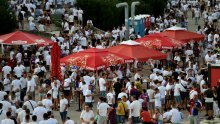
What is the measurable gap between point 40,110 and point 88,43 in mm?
18436

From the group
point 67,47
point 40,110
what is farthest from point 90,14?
point 40,110

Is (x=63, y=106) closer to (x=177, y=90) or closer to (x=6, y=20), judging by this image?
(x=177, y=90)

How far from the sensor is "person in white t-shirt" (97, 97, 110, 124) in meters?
23.7

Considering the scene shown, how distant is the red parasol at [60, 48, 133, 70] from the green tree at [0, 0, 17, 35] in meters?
11.8

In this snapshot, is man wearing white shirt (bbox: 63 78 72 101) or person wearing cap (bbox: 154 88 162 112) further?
man wearing white shirt (bbox: 63 78 72 101)

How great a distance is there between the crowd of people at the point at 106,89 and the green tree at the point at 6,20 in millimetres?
1838

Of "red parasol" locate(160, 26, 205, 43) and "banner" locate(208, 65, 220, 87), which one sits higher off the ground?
"red parasol" locate(160, 26, 205, 43)

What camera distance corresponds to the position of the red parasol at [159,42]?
3384 centimetres

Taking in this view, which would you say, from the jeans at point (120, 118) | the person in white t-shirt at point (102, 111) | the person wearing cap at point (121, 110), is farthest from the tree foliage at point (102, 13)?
the person in white t-shirt at point (102, 111)

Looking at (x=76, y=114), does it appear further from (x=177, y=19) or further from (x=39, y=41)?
(x=177, y=19)

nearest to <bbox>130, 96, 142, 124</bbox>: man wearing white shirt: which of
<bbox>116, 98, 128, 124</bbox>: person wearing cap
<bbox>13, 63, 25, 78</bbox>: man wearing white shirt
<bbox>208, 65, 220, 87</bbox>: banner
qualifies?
<bbox>116, 98, 128, 124</bbox>: person wearing cap

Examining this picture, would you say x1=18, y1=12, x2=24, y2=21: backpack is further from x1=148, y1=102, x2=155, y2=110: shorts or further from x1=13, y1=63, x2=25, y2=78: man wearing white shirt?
x1=148, y1=102, x2=155, y2=110: shorts

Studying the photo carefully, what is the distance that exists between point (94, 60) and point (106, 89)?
4.42 ft

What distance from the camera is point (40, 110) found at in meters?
23.0
